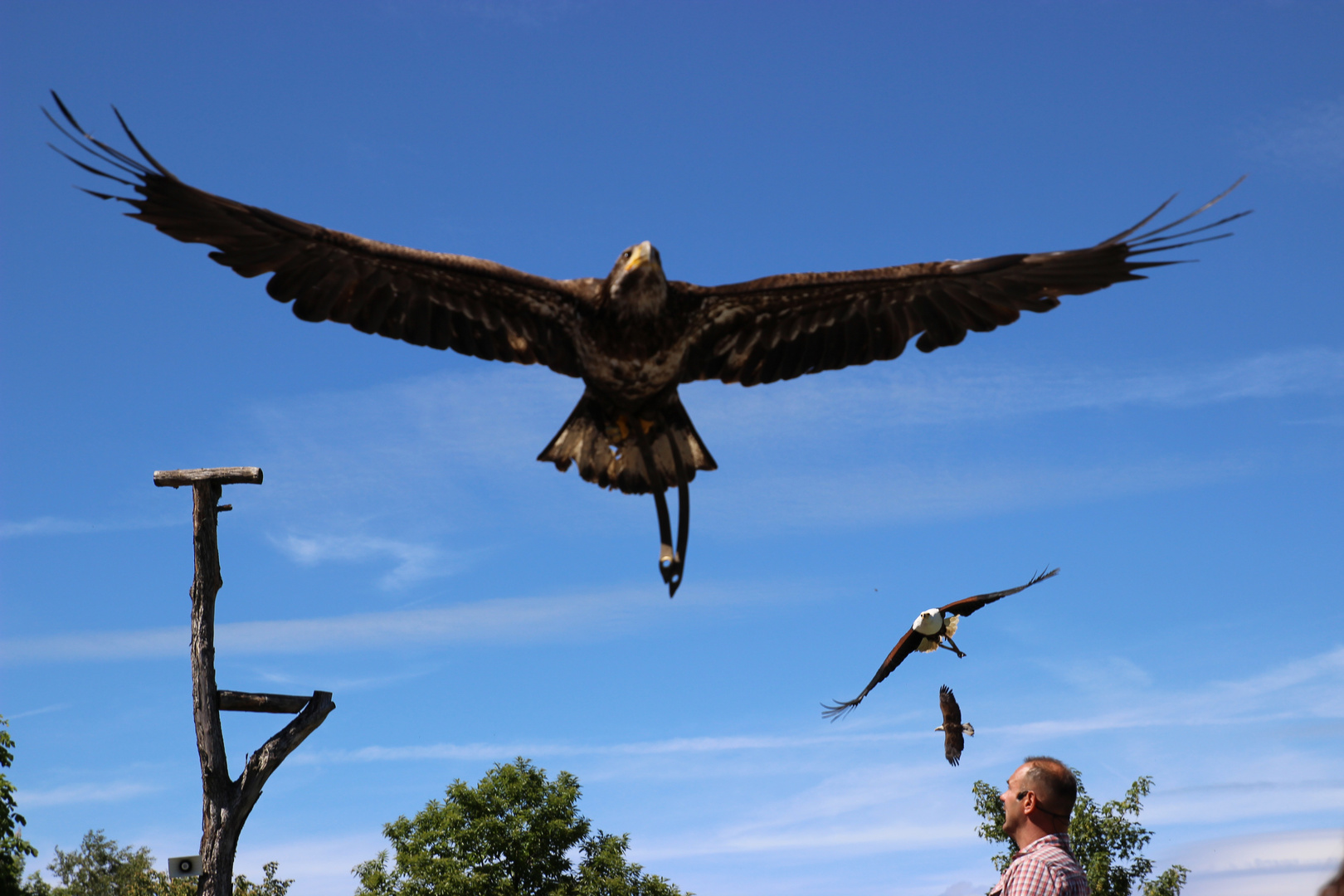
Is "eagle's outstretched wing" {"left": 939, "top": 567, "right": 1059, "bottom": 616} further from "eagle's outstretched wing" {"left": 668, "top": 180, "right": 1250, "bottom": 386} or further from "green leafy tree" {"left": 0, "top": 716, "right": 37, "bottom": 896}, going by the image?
"green leafy tree" {"left": 0, "top": 716, "right": 37, "bottom": 896}

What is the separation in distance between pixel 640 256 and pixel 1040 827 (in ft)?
10.3

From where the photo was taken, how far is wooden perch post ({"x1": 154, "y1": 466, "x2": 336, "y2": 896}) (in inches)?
409

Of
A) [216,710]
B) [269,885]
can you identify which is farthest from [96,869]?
[216,710]

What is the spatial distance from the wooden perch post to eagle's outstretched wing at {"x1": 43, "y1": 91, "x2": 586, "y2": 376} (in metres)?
5.88

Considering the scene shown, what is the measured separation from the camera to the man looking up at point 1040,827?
13.1 ft

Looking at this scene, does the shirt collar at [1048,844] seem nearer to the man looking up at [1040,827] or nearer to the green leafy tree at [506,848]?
the man looking up at [1040,827]

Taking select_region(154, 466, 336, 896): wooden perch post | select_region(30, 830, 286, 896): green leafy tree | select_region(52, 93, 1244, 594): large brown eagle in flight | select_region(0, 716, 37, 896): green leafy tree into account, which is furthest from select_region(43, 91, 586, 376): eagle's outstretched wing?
select_region(30, 830, 286, 896): green leafy tree

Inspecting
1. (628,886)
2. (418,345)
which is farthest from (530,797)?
(418,345)

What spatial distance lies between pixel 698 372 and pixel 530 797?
89.1 ft

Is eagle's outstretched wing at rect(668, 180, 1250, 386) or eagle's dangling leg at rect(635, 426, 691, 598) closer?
eagle's dangling leg at rect(635, 426, 691, 598)

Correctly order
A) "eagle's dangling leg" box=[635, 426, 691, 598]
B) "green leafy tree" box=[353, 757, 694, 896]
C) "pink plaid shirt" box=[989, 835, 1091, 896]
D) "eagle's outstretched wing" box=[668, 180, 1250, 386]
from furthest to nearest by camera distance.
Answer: "green leafy tree" box=[353, 757, 694, 896] → "eagle's outstretched wing" box=[668, 180, 1250, 386] → "eagle's dangling leg" box=[635, 426, 691, 598] → "pink plaid shirt" box=[989, 835, 1091, 896]

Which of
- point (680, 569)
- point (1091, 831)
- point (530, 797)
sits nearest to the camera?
point (680, 569)

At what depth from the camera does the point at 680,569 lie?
513 cm

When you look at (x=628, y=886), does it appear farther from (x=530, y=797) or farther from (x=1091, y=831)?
(x=1091, y=831)
